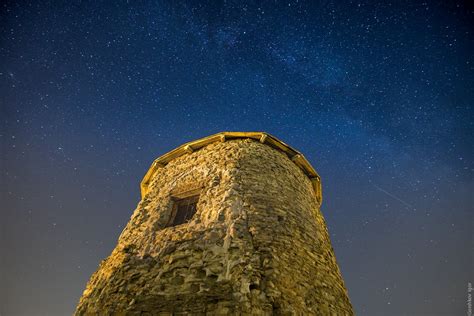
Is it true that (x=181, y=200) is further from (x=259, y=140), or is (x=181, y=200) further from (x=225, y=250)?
(x=259, y=140)

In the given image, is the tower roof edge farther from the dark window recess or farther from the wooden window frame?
the dark window recess

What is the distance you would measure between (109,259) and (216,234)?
2.57 meters

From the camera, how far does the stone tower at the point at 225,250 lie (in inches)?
148

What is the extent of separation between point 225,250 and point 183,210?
201cm

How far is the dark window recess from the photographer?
5.70m

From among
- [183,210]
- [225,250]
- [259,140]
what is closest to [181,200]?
[183,210]

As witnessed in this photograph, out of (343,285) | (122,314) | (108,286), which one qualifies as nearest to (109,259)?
(108,286)

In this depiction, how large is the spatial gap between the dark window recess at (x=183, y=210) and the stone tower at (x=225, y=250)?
0.03 m

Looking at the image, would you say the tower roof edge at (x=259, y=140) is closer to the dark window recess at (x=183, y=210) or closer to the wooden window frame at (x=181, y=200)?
the wooden window frame at (x=181, y=200)

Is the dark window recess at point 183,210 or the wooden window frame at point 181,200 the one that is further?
the wooden window frame at point 181,200

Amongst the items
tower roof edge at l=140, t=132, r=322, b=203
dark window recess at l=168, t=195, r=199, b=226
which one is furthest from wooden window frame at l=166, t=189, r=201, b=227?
tower roof edge at l=140, t=132, r=322, b=203

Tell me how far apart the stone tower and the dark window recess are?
1.1 inches

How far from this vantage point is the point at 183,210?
5.94 m

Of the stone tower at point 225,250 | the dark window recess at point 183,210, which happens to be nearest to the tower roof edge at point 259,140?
the stone tower at point 225,250
